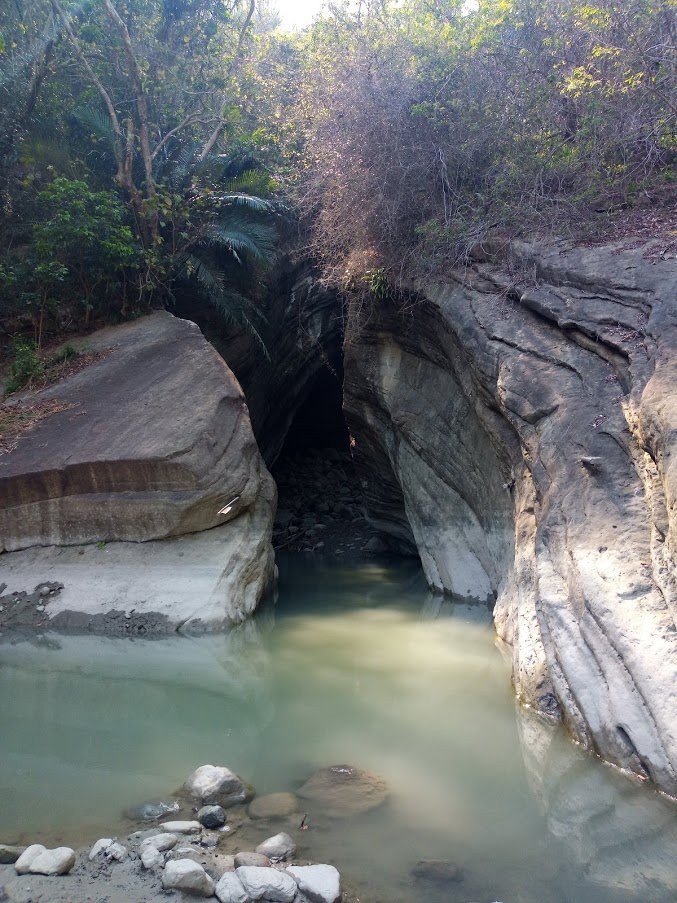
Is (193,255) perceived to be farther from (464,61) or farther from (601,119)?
(601,119)

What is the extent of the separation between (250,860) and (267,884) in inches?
11.0

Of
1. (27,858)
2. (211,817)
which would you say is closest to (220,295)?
(211,817)

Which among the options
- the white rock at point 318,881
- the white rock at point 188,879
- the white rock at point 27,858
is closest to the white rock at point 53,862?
the white rock at point 27,858

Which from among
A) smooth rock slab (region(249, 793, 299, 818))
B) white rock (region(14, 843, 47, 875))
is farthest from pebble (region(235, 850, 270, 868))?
white rock (region(14, 843, 47, 875))

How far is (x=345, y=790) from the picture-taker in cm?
434

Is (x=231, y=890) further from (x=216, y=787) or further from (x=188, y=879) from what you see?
(x=216, y=787)

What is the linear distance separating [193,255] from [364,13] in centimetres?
498

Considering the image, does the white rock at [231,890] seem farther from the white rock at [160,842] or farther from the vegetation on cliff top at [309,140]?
the vegetation on cliff top at [309,140]

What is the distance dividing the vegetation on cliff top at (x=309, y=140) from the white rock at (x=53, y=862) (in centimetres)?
785

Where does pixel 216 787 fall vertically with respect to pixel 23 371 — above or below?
below

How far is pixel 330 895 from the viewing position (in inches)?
124

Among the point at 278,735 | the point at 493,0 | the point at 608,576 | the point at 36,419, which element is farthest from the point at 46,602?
the point at 493,0

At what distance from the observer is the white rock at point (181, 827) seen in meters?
3.76

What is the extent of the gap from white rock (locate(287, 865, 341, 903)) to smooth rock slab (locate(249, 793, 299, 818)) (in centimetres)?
70
